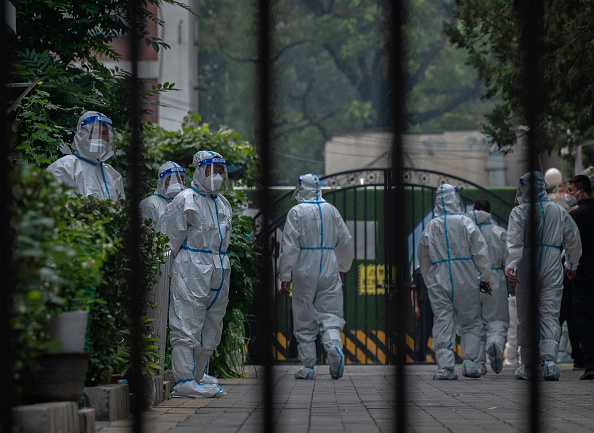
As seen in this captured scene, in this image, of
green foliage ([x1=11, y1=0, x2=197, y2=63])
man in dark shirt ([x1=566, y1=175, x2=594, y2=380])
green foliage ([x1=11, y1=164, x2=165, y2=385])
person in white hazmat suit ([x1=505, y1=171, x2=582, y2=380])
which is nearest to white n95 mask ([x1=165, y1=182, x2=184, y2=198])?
green foliage ([x1=11, y1=0, x2=197, y2=63])

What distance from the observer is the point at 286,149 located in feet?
99.8

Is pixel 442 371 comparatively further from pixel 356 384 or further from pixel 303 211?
pixel 303 211

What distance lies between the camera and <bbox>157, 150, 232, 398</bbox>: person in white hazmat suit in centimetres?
656

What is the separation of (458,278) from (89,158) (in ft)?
14.1

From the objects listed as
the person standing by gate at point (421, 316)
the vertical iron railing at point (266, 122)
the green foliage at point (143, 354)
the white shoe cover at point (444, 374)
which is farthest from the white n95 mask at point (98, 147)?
the person standing by gate at point (421, 316)

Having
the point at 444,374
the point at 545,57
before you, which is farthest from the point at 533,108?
the point at 444,374

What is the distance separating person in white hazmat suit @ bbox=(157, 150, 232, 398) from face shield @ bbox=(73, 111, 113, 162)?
0.70 metres

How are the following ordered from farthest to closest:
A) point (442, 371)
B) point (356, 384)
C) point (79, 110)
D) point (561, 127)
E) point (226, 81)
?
1. point (226, 81)
2. point (561, 127)
3. point (442, 371)
4. point (356, 384)
5. point (79, 110)

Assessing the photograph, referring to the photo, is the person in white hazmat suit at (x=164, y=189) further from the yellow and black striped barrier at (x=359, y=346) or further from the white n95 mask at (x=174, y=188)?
the yellow and black striped barrier at (x=359, y=346)

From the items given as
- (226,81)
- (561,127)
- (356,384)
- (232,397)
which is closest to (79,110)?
(232,397)

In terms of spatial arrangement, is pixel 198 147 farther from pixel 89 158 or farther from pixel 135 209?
pixel 135 209

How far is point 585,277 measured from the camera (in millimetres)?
8391

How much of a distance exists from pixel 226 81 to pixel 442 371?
73.4 feet

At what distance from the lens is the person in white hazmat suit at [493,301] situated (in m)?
9.16
